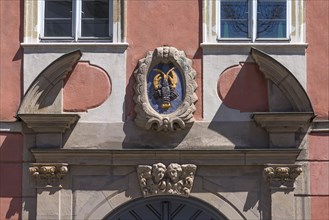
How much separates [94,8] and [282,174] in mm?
3165

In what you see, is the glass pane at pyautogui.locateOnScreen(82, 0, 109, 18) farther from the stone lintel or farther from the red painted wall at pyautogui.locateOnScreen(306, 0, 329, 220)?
the red painted wall at pyautogui.locateOnScreen(306, 0, 329, 220)

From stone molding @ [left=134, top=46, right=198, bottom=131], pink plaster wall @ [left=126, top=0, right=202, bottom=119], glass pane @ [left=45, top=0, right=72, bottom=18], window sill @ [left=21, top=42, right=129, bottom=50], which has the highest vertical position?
glass pane @ [left=45, top=0, right=72, bottom=18]

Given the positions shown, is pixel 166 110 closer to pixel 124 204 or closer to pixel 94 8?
pixel 124 204

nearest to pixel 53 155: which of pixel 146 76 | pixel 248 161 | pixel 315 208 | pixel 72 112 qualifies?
pixel 72 112

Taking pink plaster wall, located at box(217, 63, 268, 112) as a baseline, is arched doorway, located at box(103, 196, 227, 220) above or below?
below

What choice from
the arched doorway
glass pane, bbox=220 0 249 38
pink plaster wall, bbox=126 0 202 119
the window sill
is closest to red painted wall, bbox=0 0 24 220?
the window sill

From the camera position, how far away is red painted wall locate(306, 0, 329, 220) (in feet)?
46.2

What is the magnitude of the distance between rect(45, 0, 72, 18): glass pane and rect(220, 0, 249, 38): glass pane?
193cm

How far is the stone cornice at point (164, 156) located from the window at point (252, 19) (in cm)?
148

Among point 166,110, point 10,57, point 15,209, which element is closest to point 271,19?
point 166,110

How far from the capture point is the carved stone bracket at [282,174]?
13984 millimetres

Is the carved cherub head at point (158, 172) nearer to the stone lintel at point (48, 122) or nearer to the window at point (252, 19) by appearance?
the stone lintel at point (48, 122)

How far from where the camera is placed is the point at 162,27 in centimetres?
1446

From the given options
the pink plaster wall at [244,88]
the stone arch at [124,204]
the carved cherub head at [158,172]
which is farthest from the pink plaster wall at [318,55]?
the carved cherub head at [158,172]
